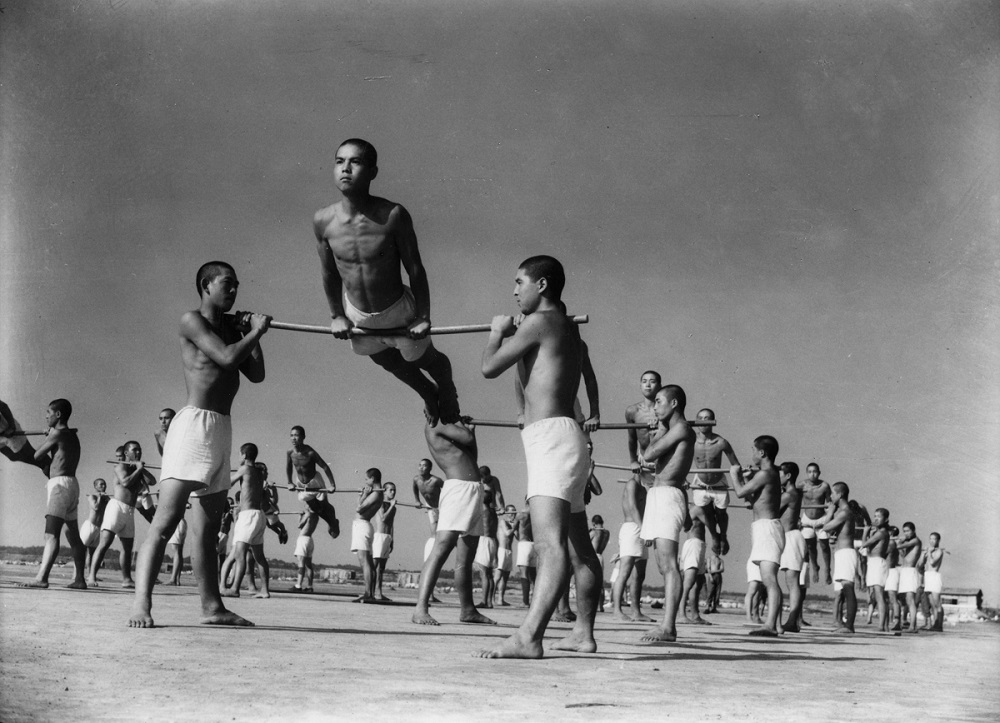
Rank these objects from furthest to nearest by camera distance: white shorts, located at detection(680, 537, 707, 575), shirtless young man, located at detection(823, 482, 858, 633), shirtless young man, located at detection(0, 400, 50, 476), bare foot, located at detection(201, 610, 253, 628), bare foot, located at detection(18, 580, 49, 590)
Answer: shirtless young man, located at detection(823, 482, 858, 633), white shorts, located at detection(680, 537, 707, 575), bare foot, located at detection(18, 580, 49, 590), shirtless young man, located at detection(0, 400, 50, 476), bare foot, located at detection(201, 610, 253, 628)

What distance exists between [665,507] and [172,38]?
612 cm

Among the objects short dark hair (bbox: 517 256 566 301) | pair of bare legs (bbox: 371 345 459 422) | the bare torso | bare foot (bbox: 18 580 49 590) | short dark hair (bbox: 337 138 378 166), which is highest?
short dark hair (bbox: 337 138 378 166)

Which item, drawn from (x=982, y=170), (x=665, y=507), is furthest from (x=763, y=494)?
(x=982, y=170)

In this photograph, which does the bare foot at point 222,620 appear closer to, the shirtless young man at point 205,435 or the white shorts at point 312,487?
the shirtless young man at point 205,435

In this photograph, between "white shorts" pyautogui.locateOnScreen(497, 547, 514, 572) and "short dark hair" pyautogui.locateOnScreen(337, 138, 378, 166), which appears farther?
"white shorts" pyautogui.locateOnScreen(497, 547, 514, 572)

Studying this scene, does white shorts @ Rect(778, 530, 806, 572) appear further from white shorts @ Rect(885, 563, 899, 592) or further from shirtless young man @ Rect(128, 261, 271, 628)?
white shorts @ Rect(885, 563, 899, 592)

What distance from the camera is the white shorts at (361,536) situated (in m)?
18.0

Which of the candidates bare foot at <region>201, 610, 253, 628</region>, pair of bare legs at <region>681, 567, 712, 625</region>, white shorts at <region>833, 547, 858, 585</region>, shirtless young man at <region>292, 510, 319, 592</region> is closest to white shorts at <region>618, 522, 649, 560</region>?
pair of bare legs at <region>681, 567, 712, 625</region>

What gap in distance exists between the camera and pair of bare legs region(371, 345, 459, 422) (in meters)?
10.1

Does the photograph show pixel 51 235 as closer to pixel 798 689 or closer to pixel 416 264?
pixel 416 264

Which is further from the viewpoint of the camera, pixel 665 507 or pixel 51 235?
pixel 665 507

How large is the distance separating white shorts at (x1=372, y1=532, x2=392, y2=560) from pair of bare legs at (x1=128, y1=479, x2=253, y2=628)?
10.0m

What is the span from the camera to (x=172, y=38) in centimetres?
914

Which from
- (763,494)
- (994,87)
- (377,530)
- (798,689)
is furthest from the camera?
(377,530)
